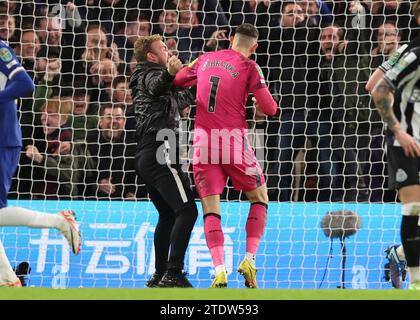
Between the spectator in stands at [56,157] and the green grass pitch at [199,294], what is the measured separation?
11.8ft

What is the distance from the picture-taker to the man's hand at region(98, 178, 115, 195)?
33.0 feet

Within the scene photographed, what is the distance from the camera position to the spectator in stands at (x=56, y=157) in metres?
10.2

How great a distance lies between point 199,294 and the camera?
20.8 ft

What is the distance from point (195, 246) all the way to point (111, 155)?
1397 millimetres

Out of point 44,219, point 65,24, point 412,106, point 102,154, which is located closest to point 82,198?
point 102,154

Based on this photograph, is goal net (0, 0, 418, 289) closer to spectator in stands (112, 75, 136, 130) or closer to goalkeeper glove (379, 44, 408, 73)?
spectator in stands (112, 75, 136, 130)

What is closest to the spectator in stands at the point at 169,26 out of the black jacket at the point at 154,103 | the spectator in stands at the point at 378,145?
the spectator in stands at the point at 378,145

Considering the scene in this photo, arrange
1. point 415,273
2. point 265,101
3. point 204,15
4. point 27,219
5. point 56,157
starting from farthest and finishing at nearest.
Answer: point 204,15 → point 56,157 → point 265,101 → point 27,219 → point 415,273

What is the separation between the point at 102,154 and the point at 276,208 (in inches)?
73.3

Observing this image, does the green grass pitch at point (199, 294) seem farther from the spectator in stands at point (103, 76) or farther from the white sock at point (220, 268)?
the spectator in stands at point (103, 76)

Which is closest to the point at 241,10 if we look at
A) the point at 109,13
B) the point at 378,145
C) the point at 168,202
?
the point at 109,13

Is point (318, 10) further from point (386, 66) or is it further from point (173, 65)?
point (386, 66)

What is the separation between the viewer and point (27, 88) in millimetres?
7078

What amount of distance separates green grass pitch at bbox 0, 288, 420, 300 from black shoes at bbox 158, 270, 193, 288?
887mm
